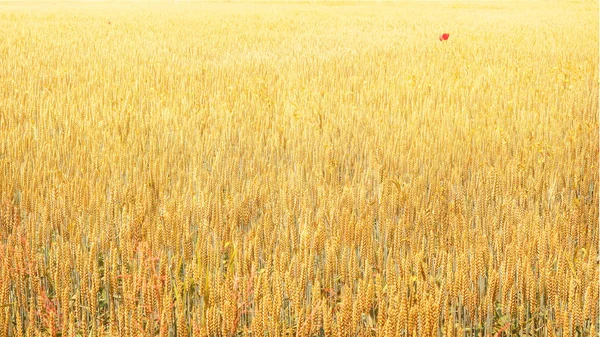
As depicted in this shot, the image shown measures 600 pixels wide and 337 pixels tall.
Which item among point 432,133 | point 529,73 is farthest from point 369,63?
point 432,133

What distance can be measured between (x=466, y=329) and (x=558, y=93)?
15.3 feet

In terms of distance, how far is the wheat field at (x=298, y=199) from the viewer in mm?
2354

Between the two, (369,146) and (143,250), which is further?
(369,146)

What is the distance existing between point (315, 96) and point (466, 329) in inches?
169

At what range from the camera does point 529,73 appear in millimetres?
7953

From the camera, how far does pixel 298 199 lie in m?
3.53

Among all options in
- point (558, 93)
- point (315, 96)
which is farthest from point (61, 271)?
point (558, 93)

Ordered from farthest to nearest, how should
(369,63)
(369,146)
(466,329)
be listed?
(369,63), (369,146), (466,329)

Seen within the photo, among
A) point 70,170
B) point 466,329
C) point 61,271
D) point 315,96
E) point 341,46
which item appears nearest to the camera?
point 466,329

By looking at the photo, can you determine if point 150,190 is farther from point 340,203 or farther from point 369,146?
point 369,146

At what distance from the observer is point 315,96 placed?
6.52 meters

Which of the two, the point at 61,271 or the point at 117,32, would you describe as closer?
the point at 61,271

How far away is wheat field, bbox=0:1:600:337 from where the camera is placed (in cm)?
235

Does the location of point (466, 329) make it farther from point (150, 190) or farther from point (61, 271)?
point (150, 190)
